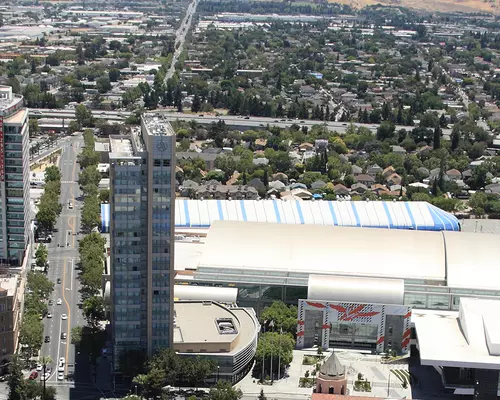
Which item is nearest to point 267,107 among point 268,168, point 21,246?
point 268,168

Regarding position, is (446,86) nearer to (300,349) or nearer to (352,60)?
(352,60)

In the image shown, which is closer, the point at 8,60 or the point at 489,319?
the point at 489,319

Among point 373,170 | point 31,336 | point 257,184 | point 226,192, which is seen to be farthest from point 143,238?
point 373,170

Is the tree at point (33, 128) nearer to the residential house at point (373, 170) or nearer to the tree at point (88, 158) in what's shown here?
the tree at point (88, 158)

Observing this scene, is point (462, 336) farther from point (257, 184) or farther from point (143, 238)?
point (257, 184)

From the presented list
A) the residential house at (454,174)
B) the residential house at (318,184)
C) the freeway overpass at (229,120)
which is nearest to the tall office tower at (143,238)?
the residential house at (318,184)

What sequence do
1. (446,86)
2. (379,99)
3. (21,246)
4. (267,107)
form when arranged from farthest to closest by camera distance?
(446,86)
(379,99)
(267,107)
(21,246)
